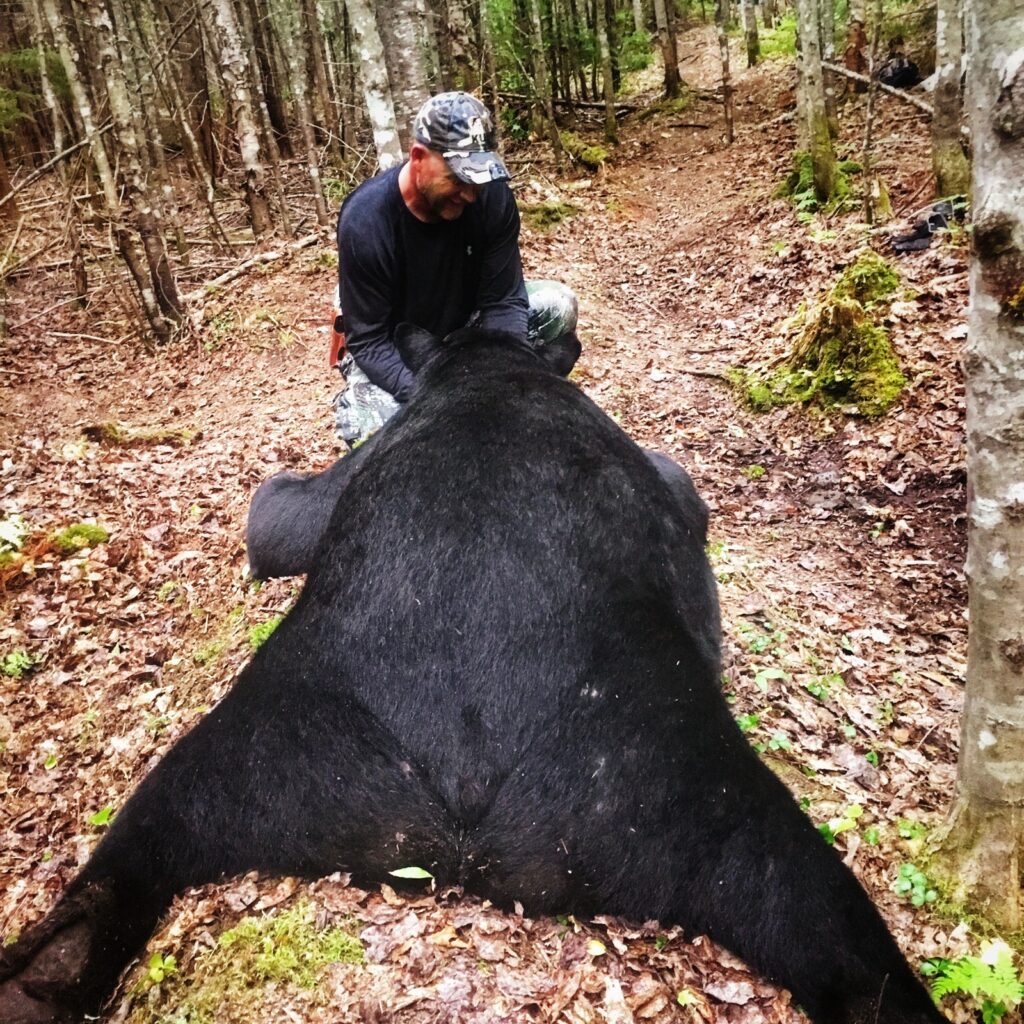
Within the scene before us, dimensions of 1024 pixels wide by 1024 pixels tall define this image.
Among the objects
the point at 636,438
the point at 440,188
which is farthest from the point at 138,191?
the point at 440,188

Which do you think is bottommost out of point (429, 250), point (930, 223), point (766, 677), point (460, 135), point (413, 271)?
point (766, 677)

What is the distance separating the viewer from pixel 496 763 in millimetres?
2363

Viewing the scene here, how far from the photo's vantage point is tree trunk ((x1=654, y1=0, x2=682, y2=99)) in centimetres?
2114

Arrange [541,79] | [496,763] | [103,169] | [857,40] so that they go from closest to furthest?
[496,763] < [103,169] < [857,40] < [541,79]

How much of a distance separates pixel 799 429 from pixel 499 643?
5.08m

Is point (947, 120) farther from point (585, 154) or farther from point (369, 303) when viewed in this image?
point (585, 154)

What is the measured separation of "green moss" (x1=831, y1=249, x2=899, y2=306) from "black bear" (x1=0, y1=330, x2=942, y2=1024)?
17.9 feet

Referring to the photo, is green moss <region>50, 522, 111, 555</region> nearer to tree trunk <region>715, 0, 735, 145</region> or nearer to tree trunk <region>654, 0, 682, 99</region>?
tree trunk <region>715, 0, 735, 145</region>

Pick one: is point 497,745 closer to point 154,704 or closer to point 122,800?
point 122,800

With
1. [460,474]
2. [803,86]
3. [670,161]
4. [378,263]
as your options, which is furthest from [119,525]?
[670,161]

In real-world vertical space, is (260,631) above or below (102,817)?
above

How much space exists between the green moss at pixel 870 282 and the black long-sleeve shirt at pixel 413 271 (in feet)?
12.5

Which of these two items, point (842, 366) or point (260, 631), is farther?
point (842, 366)

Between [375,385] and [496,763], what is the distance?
2993 mm
